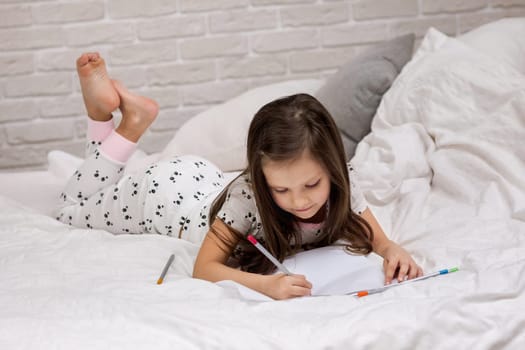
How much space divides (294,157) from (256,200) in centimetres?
12

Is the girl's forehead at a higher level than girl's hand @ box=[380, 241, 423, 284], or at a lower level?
higher

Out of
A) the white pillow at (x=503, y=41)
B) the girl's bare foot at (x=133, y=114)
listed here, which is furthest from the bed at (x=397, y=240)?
the girl's bare foot at (x=133, y=114)

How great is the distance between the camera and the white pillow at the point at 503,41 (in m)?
1.95

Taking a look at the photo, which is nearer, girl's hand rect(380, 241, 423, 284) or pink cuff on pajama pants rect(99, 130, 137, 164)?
girl's hand rect(380, 241, 423, 284)

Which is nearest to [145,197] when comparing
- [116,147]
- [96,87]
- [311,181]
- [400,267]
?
[116,147]

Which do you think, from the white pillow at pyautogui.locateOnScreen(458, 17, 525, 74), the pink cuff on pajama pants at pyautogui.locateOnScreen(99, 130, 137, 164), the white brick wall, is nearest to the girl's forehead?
the pink cuff on pajama pants at pyautogui.locateOnScreen(99, 130, 137, 164)

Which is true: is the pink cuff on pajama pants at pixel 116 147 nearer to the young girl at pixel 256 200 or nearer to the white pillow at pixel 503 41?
the young girl at pixel 256 200

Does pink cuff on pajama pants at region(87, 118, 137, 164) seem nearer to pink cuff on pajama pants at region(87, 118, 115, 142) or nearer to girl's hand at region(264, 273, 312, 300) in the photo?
pink cuff on pajama pants at region(87, 118, 115, 142)

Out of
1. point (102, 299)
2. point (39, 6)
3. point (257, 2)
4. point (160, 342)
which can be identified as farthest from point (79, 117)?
point (160, 342)

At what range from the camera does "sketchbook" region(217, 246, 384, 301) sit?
123cm

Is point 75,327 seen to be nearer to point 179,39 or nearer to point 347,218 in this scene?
point 347,218

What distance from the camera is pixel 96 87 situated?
1.84m

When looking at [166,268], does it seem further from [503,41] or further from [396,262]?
[503,41]

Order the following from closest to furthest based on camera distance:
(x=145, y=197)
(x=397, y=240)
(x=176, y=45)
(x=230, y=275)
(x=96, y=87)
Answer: (x=230, y=275) < (x=397, y=240) < (x=145, y=197) < (x=96, y=87) < (x=176, y=45)
